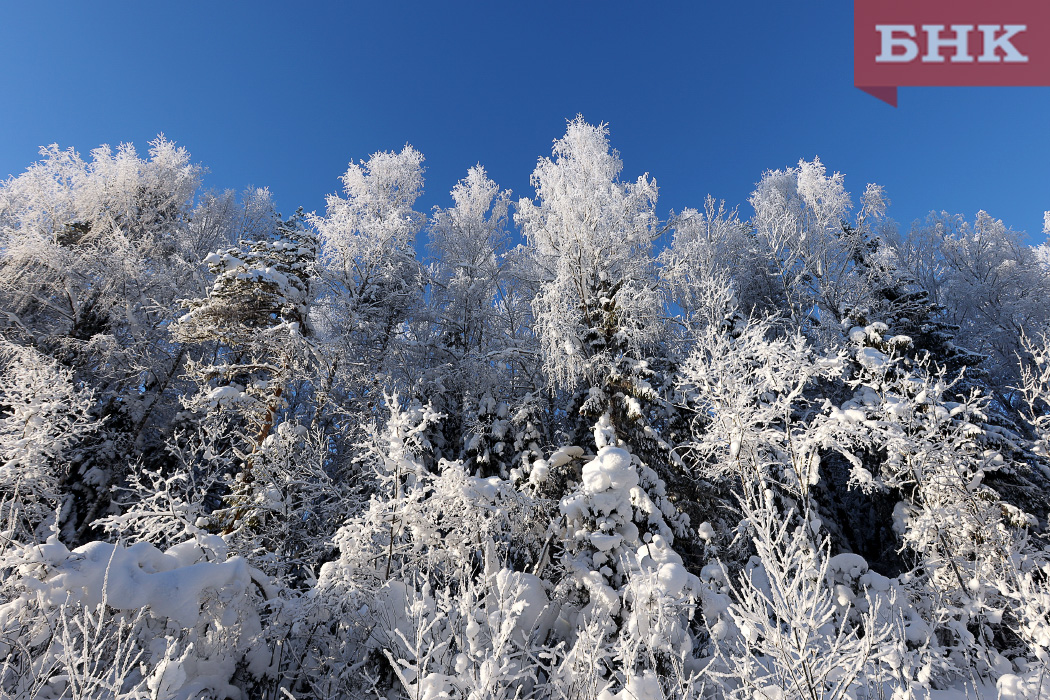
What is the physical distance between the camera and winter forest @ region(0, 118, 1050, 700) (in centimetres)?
414

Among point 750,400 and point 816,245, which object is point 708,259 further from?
point 750,400

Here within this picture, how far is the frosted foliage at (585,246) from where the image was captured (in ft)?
32.4

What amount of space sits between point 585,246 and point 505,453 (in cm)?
534

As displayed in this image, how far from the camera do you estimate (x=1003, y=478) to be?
9.82 metres

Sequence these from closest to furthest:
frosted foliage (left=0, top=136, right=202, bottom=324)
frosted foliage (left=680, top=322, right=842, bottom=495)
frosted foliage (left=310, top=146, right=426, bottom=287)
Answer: frosted foliage (left=680, top=322, right=842, bottom=495), frosted foliage (left=0, top=136, right=202, bottom=324), frosted foliage (left=310, top=146, right=426, bottom=287)

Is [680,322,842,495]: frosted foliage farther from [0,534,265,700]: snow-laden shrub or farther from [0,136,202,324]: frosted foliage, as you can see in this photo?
[0,136,202,324]: frosted foliage

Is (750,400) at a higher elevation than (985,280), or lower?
lower

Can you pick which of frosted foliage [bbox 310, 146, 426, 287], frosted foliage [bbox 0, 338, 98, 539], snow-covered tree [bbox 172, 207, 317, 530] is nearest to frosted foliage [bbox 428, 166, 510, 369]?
frosted foliage [bbox 310, 146, 426, 287]

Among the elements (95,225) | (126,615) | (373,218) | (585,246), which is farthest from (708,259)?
(95,225)

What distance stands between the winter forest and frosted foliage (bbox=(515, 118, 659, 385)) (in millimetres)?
96

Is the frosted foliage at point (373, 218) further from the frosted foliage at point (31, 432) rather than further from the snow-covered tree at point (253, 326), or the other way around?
the frosted foliage at point (31, 432)

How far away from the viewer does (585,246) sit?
435 inches

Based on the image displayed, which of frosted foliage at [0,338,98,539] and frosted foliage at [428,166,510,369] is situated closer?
frosted foliage at [0,338,98,539]

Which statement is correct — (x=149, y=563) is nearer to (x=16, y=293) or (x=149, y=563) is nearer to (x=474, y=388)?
(x=474, y=388)
